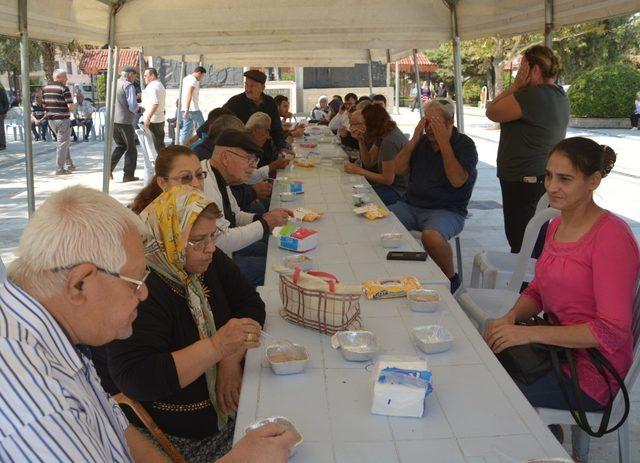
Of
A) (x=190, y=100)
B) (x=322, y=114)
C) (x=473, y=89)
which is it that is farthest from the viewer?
(x=473, y=89)

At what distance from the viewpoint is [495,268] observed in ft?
11.5

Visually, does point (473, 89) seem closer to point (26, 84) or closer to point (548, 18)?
point (548, 18)

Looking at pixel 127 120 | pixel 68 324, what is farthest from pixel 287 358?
pixel 127 120

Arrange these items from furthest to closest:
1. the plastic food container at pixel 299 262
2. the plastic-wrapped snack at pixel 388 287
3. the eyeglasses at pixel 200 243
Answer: the plastic food container at pixel 299 262 < the plastic-wrapped snack at pixel 388 287 < the eyeglasses at pixel 200 243

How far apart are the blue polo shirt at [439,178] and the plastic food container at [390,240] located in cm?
137

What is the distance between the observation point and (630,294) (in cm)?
208

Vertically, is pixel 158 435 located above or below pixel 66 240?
below

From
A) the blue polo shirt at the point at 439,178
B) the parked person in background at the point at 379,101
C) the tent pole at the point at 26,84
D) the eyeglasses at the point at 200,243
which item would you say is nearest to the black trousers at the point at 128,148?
the parked person in background at the point at 379,101

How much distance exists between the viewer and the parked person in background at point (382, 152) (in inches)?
203

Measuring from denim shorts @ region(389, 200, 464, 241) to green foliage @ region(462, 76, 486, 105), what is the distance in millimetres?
34229

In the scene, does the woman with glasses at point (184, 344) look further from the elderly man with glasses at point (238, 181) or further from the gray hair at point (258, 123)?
the gray hair at point (258, 123)

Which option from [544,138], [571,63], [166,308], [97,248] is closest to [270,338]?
[166,308]

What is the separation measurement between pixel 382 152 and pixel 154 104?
6118mm

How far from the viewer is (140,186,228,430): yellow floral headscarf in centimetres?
193
